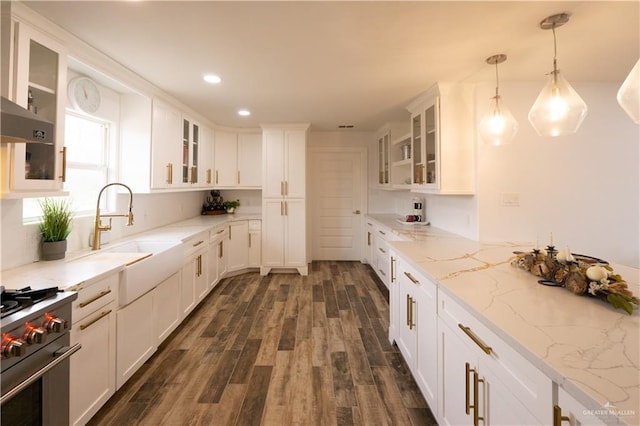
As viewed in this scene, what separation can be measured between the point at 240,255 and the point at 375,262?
2189mm

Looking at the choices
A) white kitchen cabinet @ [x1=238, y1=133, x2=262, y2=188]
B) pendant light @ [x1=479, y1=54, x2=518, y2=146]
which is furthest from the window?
pendant light @ [x1=479, y1=54, x2=518, y2=146]

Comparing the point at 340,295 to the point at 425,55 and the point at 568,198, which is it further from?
the point at 425,55

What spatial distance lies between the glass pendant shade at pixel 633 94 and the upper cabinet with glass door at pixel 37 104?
2.92 m

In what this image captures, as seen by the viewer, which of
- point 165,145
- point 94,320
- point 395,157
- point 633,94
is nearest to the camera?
point 633,94

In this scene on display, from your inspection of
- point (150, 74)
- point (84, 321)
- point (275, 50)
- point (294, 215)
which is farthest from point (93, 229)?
point (294, 215)

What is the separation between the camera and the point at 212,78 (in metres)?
2.72

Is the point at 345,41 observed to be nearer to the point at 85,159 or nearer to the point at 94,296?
the point at 94,296

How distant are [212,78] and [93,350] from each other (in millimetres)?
2294

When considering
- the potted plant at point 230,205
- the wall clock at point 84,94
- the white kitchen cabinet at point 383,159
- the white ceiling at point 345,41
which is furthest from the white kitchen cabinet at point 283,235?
the wall clock at point 84,94

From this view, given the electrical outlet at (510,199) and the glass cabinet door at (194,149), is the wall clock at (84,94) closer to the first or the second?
the glass cabinet door at (194,149)

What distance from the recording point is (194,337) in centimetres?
283

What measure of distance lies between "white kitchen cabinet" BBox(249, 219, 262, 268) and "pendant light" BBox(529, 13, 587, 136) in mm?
3952

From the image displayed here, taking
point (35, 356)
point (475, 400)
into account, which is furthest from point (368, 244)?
point (35, 356)

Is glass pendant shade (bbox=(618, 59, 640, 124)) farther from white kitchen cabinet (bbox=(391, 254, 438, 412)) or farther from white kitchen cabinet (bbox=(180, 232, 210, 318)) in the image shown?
white kitchen cabinet (bbox=(180, 232, 210, 318))
